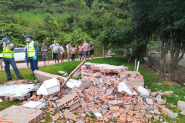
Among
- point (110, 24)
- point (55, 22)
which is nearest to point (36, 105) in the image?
point (110, 24)

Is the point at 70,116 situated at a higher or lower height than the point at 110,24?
lower

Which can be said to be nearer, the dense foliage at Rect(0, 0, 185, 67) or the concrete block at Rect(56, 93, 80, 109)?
the concrete block at Rect(56, 93, 80, 109)

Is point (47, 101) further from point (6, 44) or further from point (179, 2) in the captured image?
point (179, 2)

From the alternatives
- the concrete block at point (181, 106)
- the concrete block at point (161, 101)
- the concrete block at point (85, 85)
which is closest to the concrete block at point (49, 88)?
the concrete block at point (85, 85)

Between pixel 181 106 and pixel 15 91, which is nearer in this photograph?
pixel 181 106

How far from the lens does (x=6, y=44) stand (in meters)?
6.15

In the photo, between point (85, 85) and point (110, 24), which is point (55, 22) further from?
point (85, 85)

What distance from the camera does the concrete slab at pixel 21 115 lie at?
3.24 m

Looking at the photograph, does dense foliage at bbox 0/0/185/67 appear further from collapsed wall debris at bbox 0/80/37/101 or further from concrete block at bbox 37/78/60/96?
collapsed wall debris at bbox 0/80/37/101

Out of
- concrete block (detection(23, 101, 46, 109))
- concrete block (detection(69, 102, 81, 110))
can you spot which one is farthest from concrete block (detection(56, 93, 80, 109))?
concrete block (detection(23, 101, 46, 109))

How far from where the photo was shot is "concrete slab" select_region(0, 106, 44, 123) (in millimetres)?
3240

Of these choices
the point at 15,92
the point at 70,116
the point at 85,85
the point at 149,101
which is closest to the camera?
the point at 70,116

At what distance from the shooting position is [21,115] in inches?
134

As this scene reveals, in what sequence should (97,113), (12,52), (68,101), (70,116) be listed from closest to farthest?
(70,116)
(97,113)
(68,101)
(12,52)
